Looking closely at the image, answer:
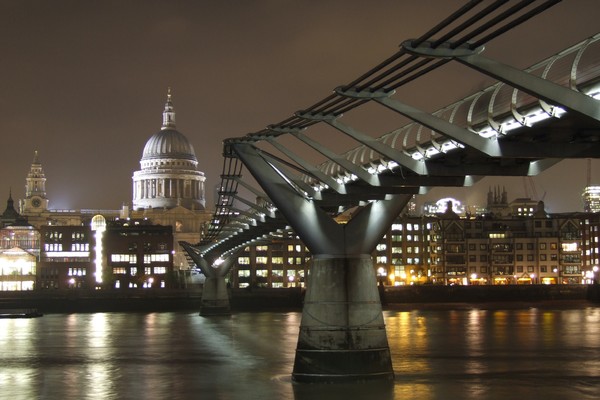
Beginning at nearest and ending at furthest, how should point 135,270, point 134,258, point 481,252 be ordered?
point 481,252, point 135,270, point 134,258

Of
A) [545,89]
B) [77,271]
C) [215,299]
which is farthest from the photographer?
[77,271]

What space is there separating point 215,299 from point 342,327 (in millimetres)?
69516

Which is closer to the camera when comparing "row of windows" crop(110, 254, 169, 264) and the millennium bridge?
the millennium bridge

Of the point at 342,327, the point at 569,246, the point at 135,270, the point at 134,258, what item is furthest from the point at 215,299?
the point at 569,246

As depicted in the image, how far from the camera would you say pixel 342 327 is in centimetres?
3653

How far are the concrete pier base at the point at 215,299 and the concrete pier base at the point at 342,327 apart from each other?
6716cm

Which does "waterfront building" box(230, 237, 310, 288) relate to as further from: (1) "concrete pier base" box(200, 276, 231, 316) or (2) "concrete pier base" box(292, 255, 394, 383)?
(2) "concrete pier base" box(292, 255, 394, 383)

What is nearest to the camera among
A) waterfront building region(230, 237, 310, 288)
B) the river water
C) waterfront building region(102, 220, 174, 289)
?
the river water

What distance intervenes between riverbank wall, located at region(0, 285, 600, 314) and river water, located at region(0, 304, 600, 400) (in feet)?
115

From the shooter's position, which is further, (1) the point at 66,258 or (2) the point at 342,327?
(1) the point at 66,258

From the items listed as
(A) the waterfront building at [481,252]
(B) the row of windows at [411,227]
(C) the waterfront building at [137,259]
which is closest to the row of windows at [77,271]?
(C) the waterfront building at [137,259]

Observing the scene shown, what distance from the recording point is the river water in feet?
134

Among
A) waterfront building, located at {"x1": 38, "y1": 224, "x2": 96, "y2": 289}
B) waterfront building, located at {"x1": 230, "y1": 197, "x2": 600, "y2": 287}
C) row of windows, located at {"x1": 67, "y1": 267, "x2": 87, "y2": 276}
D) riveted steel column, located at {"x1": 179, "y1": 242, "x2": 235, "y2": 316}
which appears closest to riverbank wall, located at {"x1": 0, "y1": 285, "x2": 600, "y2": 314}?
waterfront building, located at {"x1": 230, "y1": 197, "x2": 600, "y2": 287}

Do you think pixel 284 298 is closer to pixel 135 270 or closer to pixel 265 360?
pixel 135 270
